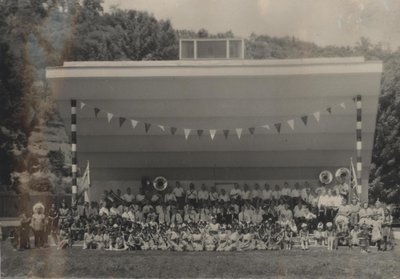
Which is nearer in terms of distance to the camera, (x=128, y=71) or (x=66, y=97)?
(x=128, y=71)

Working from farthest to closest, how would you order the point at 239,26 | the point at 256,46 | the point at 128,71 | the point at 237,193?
the point at 256,46 < the point at 239,26 < the point at 237,193 < the point at 128,71

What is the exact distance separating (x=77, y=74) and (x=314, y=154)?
7423 mm

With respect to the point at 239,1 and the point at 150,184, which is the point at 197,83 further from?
the point at 239,1

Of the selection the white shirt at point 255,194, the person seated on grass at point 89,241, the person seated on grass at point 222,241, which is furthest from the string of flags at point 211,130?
the person seated on grass at point 89,241

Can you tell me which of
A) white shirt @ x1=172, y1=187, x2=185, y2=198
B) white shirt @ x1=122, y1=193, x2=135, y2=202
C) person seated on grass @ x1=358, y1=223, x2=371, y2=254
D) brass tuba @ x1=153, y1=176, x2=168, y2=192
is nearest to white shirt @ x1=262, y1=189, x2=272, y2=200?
white shirt @ x1=172, y1=187, x2=185, y2=198

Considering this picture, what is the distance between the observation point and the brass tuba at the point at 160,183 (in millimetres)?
19422

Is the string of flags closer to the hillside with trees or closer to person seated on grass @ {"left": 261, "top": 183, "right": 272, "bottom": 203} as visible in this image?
person seated on grass @ {"left": 261, "top": 183, "right": 272, "bottom": 203}

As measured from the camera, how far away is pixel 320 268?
12.0 metres

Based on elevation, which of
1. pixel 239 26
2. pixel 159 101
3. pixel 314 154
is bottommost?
pixel 314 154

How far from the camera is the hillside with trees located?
28.7 meters

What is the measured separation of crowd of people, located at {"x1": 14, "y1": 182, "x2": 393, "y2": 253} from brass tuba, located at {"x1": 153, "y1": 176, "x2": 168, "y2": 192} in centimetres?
58

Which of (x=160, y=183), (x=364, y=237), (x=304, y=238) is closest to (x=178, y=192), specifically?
(x=160, y=183)

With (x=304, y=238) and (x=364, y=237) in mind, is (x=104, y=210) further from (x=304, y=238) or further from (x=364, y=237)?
(x=364, y=237)

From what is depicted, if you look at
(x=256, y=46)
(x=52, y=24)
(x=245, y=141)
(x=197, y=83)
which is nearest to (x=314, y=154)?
(x=245, y=141)
